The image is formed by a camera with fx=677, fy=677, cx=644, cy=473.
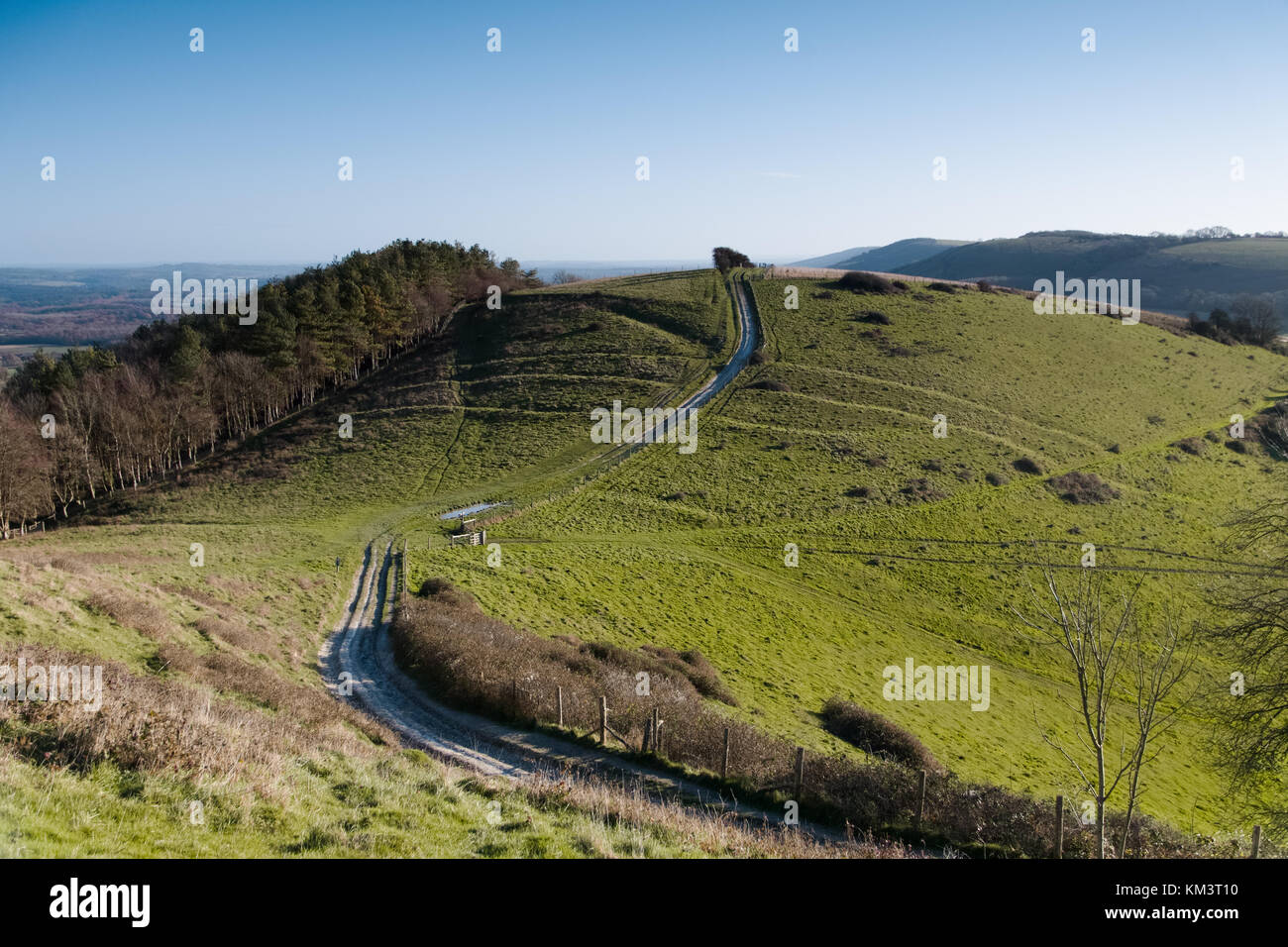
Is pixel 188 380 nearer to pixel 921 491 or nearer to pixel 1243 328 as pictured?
pixel 921 491

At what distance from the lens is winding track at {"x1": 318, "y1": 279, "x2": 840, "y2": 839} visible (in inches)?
645

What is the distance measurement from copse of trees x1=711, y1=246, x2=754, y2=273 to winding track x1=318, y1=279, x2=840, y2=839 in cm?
8763

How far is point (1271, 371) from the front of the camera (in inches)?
3354

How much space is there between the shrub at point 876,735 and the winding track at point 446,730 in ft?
30.4

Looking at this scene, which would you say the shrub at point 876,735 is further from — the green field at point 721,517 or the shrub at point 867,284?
the shrub at point 867,284

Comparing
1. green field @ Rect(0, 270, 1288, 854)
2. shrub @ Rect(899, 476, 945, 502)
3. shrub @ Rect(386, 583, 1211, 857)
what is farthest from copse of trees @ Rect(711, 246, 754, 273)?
shrub @ Rect(386, 583, 1211, 857)

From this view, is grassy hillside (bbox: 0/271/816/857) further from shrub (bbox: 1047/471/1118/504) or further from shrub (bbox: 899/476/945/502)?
shrub (bbox: 1047/471/1118/504)

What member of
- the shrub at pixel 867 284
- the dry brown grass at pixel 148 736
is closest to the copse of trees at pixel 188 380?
the dry brown grass at pixel 148 736

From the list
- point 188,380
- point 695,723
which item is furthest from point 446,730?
point 188,380

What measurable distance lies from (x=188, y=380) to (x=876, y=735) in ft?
223
